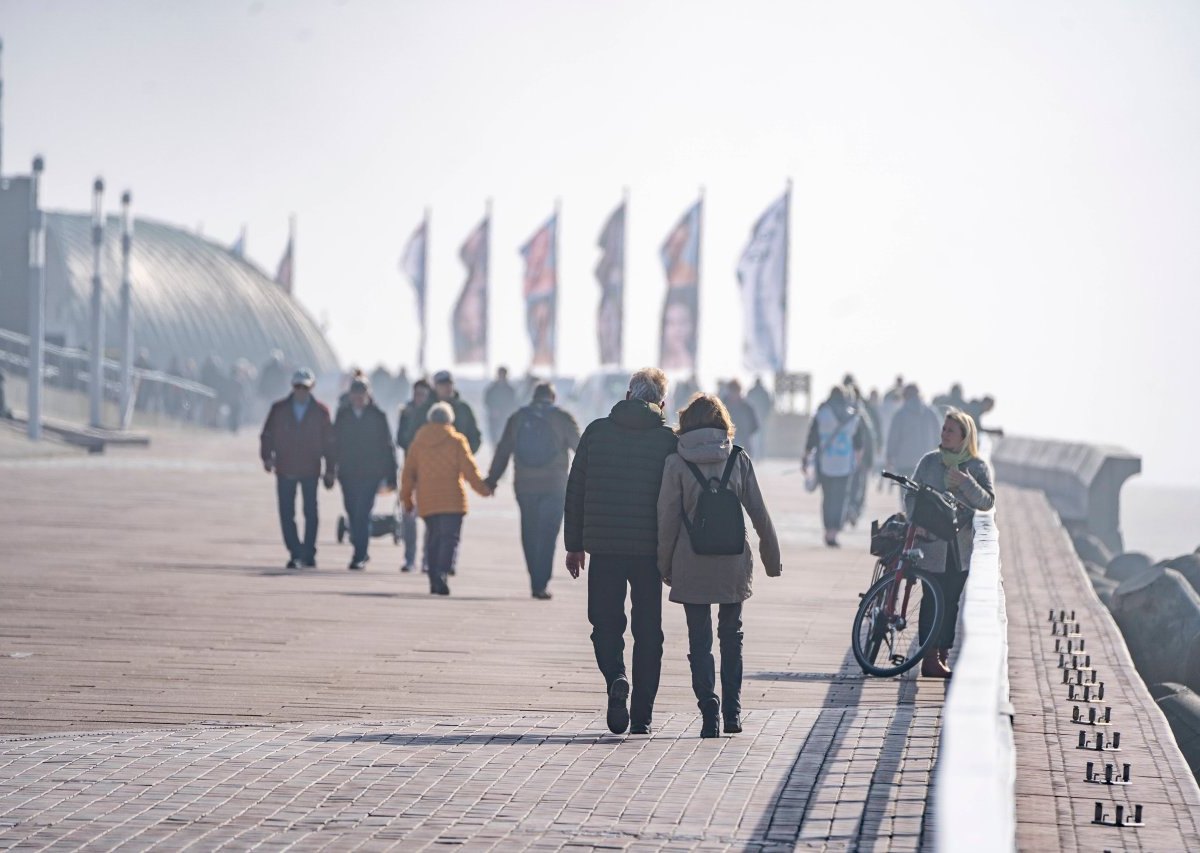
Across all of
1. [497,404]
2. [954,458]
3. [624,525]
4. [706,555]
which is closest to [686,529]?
[706,555]

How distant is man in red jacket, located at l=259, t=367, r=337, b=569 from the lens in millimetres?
17797

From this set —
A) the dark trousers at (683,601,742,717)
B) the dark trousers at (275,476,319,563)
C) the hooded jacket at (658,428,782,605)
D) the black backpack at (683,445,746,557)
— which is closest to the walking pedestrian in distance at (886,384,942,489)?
the dark trousers at (275,476,319,563)

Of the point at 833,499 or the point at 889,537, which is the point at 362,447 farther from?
the point at 889,537

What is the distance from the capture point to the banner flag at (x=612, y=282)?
55469 mm

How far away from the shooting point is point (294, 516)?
17.8 meters

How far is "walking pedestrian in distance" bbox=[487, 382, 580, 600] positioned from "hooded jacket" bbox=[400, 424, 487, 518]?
25 centimetres

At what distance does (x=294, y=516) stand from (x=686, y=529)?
907 centimetres

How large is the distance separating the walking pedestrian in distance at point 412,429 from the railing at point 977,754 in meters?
11.5

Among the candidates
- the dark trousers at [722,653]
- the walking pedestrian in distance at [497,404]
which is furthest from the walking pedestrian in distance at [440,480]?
the walking pedestrian in distance at [497,404]

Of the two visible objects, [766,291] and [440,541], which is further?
[766,291]

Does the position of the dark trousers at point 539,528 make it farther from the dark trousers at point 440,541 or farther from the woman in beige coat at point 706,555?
the woman in beige coat at point 706,555

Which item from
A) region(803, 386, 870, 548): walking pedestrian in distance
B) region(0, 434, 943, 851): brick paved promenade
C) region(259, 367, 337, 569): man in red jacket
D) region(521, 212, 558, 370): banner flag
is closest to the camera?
region(0, 434, 943, 851): brick paved promenade

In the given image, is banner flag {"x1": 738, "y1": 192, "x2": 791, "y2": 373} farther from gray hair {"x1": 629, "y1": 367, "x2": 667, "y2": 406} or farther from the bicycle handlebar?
gray hair {"x1": 629, "y1": 367, "x2": 667, "y2": 406}

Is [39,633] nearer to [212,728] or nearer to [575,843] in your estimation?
[212,728]
